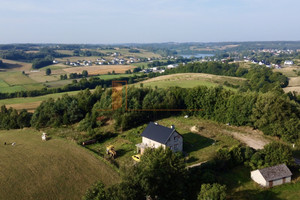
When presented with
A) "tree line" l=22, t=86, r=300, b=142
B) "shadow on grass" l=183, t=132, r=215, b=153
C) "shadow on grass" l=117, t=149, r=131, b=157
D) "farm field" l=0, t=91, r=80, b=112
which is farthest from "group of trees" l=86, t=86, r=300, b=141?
"farm field" l=0, t=91, r=80, b=112

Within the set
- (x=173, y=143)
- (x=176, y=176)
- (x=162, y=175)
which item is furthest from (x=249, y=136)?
(x=162, y=175)

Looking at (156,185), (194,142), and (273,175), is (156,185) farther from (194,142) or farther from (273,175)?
(194,142)

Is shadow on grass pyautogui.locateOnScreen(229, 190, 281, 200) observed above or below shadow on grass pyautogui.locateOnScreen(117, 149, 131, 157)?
above

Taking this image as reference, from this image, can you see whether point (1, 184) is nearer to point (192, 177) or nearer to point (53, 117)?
point (192, 177)

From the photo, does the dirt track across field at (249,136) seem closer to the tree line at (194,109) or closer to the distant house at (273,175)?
the tree line at (194,109)

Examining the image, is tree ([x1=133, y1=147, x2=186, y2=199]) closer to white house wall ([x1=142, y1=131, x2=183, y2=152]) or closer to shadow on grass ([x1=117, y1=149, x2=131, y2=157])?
white house wall ([x1=142, y1=131, x2=183, y2=152])
